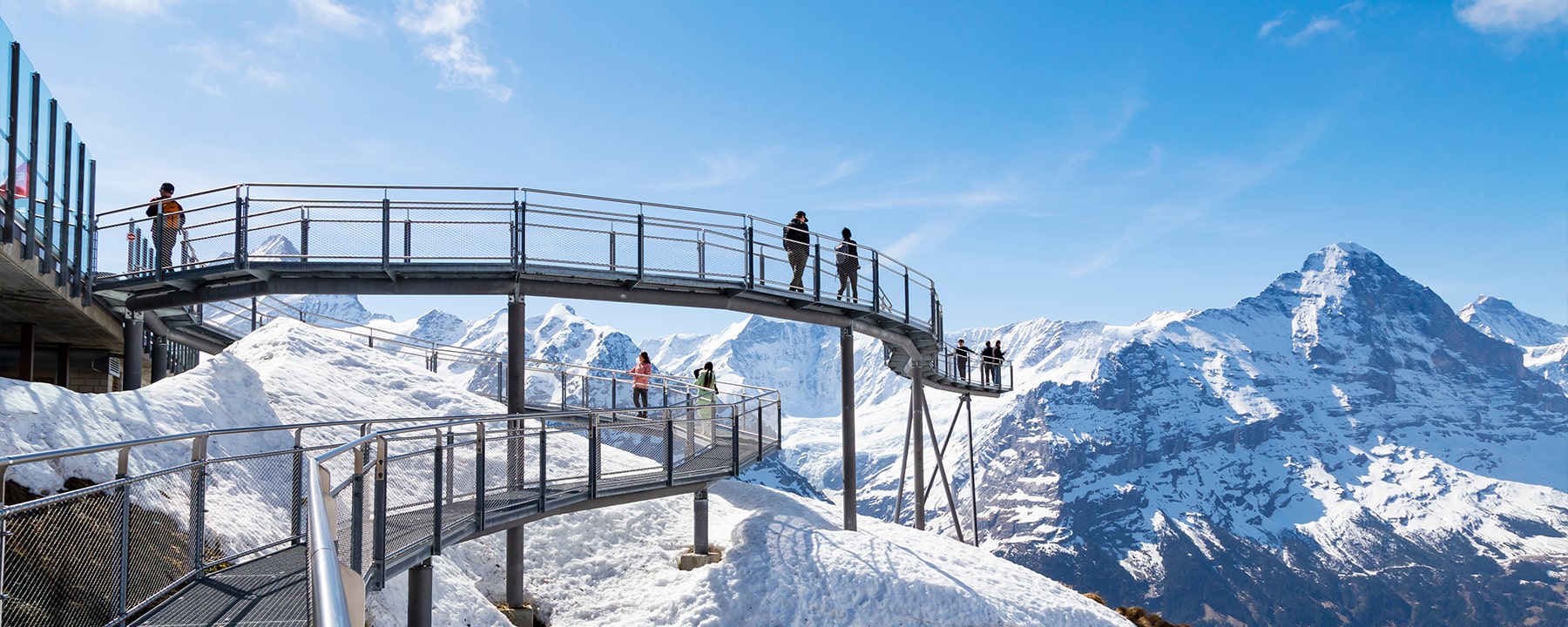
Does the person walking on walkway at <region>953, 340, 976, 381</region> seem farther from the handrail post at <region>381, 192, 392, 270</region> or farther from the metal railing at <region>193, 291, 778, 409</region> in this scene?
the handrail post at <region>381, 192, 392, 270</region>

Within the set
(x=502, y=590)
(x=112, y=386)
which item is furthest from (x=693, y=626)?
(x=112, y=386)

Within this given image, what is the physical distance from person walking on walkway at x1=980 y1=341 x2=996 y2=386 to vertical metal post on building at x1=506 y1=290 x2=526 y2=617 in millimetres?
22072

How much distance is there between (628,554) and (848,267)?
7.86 meters

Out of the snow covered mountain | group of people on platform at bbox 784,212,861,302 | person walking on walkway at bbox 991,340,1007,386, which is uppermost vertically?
group of people on platform at bbox 784,212,861,302

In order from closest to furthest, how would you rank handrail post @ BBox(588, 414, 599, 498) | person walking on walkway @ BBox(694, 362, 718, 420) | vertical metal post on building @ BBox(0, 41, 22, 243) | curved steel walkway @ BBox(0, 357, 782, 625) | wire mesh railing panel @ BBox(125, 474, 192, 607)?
curved steel walkway @ BBox(0, 357, 782, 625) < wire mesh railing panel @ BBox(125, 474, 192, 607) < vertical metal post on building @ BBox(0, 41, 22, 243) < handrail post @ BBox(588, 414, 599, 498) < person walking on walkway @ BBox(694, 362, 718, 420)

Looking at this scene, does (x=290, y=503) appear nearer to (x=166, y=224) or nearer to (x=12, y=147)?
(x=12, y=147)

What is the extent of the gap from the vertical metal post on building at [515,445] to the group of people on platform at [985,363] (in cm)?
1923

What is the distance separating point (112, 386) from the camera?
3059 centimetres

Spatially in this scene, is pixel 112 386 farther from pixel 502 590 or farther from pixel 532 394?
pixel 502 590

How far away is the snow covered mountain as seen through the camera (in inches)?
617

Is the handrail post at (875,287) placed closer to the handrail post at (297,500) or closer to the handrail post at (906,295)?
the handrail post at (906,295)

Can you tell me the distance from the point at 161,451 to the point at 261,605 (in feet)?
25.6

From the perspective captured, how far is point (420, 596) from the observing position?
13156mm

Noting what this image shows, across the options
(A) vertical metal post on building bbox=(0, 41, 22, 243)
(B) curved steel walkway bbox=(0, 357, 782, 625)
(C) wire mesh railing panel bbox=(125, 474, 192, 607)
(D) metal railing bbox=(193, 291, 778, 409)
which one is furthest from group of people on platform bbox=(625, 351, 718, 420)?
(A) vertical metal post on building bbox=(0, 41, 22, 243)
